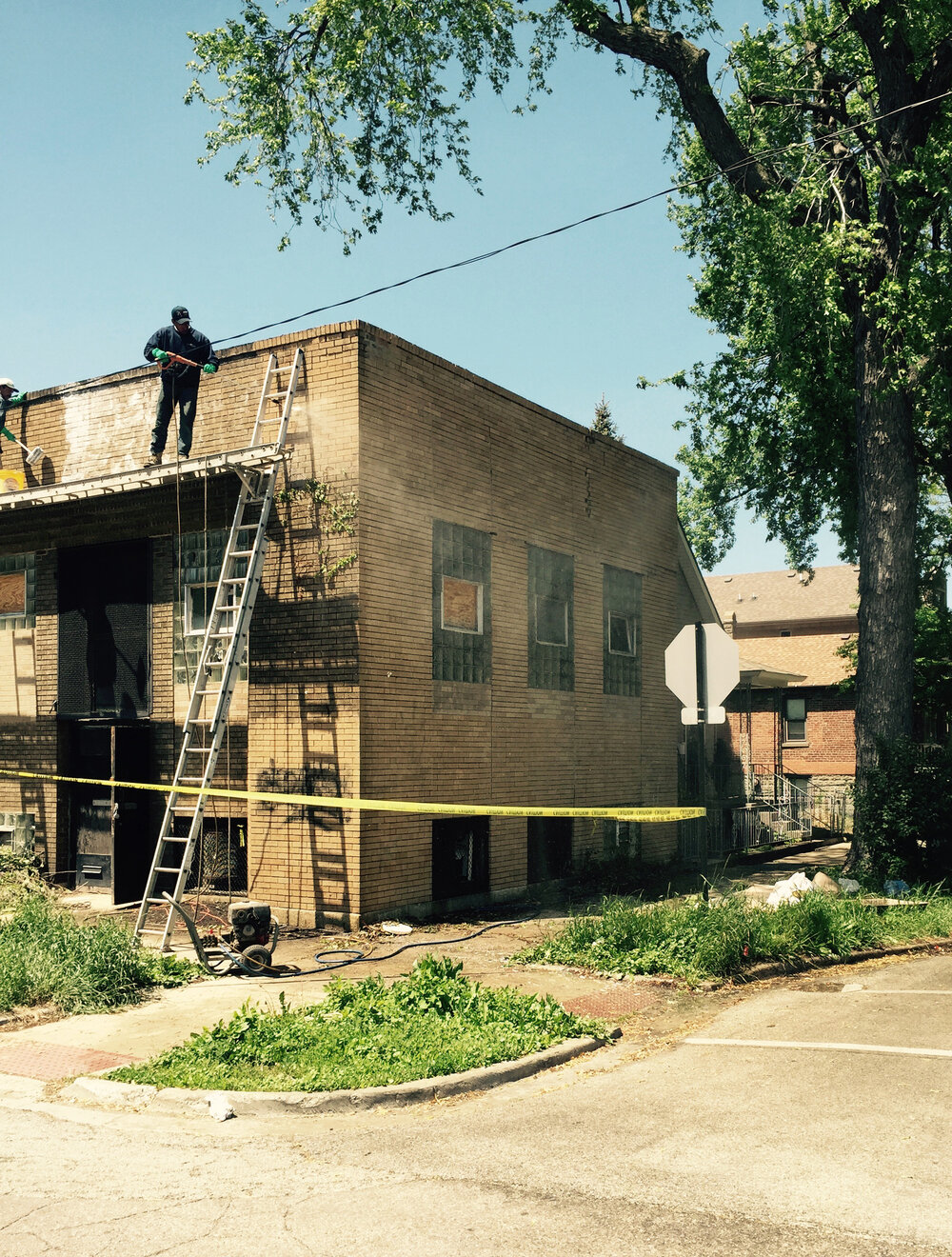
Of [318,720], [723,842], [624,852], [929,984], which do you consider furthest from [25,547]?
[723,842]

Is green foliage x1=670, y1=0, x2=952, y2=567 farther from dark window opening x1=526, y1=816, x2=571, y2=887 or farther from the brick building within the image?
the brick building

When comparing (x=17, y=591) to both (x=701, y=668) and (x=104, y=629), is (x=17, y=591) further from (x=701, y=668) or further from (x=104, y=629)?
(x=701, y=668)

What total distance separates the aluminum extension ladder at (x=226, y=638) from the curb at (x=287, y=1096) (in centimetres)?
426

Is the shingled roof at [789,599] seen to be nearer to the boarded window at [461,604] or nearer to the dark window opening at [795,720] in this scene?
the dark window opening at [795,720]

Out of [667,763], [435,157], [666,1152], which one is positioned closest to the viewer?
[666,1152]

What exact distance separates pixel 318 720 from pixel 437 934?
109 inches

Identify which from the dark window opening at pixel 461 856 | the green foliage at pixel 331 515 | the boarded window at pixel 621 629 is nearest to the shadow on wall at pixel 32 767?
the green foliage at pixel 331 515

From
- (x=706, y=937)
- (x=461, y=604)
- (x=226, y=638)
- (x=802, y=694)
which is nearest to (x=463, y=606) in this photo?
(x=461, y=604)

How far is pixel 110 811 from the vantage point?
15039mm

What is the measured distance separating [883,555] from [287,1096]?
12352 millimetres

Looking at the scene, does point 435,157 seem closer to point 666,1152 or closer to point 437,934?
point 437,934

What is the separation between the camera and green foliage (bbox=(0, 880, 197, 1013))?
891 cm

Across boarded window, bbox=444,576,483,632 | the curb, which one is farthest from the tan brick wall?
the curb

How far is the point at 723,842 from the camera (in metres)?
24.3
